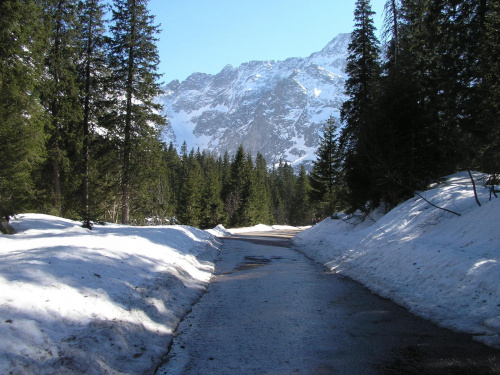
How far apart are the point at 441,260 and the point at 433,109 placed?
9615 mm

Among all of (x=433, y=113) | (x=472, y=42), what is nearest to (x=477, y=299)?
(x=433, y=113)

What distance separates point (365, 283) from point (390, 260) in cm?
111

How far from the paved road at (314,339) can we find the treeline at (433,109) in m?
6.55

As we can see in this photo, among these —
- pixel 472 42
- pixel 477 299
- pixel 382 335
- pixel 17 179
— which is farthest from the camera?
pixel 17 179

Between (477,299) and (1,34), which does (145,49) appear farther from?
(477,299)

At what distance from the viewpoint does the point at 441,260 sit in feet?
23.7

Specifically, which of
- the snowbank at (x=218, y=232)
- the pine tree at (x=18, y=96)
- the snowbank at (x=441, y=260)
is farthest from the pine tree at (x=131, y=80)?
the snowbank at (x=441, y=260)

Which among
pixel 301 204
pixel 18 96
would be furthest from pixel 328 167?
pixel 301 204

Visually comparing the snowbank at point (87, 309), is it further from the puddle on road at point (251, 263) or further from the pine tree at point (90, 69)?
the pine tree at point (90, 69)

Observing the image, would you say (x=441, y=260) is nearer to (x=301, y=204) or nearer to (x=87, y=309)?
(x=87, y=309)

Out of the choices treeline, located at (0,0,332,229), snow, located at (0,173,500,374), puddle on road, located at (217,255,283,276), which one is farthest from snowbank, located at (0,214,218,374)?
treeline, located at (0,0,332,229)

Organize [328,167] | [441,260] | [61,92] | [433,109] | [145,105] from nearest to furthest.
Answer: [441,260]
[433,109]
[61,92]
[145,105]
[328,167]

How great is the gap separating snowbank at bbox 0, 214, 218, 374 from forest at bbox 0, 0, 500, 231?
5.14 meters

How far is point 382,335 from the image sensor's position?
498cm
